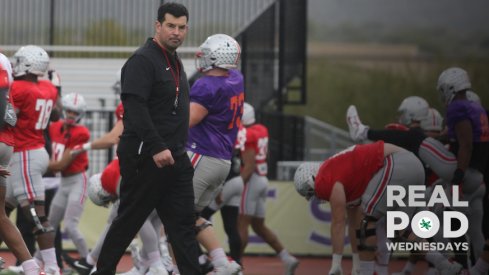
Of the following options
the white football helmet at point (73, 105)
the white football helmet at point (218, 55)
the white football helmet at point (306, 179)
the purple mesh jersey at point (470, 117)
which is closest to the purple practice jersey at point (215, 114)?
the white football helmet at point (218, 55)

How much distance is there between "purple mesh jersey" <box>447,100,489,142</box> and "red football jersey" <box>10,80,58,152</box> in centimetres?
397

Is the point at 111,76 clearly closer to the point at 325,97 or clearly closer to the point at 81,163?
the point at 81,163

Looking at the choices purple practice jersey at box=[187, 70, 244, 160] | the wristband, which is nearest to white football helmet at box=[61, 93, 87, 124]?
the wristband

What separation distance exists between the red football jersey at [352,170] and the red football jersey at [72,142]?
371cm

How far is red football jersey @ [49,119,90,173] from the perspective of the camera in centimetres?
1589

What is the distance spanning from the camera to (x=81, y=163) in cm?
1599

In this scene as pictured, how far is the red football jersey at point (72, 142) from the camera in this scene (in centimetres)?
1589

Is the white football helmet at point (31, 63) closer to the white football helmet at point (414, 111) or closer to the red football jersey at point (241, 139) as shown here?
the red football jersey at point (241, 139)

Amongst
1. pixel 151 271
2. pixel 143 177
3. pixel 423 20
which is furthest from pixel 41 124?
pixel 423 20

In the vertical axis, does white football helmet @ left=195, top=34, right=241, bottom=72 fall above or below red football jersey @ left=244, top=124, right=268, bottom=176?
above

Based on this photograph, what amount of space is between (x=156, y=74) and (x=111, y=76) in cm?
1195

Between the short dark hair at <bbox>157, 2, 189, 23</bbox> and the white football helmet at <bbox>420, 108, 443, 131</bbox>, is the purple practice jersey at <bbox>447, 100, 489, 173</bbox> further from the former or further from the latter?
the short dark hair at <bbox>157, 2, 189, 23</bbox>

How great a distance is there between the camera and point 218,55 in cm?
1312

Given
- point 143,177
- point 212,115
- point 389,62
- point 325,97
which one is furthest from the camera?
point 389,62
